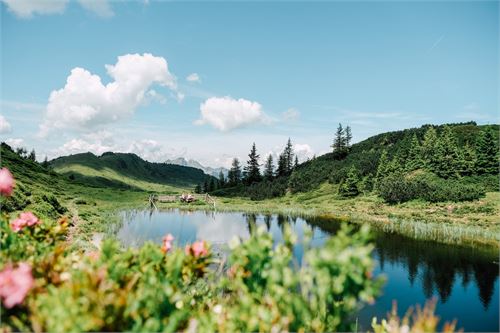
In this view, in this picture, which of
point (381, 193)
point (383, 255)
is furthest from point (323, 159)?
point (383, 255)

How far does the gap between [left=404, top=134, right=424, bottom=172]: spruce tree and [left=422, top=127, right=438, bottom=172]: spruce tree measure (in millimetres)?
826

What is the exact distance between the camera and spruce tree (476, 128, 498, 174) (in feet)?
164

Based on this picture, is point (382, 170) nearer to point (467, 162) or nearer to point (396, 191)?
Answer: point (467, 162)

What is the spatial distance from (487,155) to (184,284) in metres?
59.6

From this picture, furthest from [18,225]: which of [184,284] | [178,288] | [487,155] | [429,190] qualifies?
[487,155]

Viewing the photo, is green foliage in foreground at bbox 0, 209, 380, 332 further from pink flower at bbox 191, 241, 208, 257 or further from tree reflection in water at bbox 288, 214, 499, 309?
tree reflection in water at bbox 288, 214, 499, 309

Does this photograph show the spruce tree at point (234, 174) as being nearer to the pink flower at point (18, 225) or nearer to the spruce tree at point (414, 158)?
the spruce tree at point (414, 158)

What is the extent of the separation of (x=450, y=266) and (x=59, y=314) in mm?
22333

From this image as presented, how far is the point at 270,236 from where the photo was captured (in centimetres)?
474

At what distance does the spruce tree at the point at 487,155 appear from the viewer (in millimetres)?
50094

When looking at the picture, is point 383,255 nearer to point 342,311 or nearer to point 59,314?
point 342,311

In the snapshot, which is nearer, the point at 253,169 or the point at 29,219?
the point at 29,219

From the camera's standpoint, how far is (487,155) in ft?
169

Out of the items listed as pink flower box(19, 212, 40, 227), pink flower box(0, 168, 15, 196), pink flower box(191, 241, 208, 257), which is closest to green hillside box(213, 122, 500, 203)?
pink flower box(191, 241, 208, 257)
